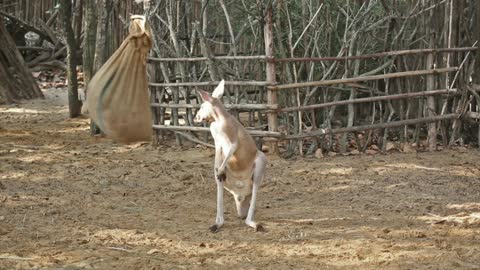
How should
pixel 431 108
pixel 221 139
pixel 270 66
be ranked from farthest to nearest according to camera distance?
pixel 431 108, pixel 270 66, pixel 221 139

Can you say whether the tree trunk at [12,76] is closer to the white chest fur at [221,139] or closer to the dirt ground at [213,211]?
the dirt ground at [213,211]

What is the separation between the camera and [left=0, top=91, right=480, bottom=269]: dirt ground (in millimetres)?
5203

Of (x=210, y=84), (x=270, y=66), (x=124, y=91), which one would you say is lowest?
(x=210, y=84)

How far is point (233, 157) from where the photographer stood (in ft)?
20.4

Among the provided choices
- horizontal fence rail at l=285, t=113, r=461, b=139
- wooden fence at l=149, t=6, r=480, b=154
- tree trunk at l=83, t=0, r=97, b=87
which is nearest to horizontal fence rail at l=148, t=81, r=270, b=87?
wooden fence at l=149, t=6, r=480, b=154

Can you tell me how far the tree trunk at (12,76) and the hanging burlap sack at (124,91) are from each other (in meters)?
8.90

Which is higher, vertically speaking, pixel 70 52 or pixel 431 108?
pixel 70 52

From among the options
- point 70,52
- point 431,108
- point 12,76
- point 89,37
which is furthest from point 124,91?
point 12,76

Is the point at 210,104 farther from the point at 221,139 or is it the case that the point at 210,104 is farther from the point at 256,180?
the point at 256,180

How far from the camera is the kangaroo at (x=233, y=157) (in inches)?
242

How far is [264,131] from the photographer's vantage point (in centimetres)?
879

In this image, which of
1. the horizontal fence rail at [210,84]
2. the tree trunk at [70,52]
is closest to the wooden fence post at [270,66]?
the horizontal fence rail at [210,84]

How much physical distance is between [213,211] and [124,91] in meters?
2.26

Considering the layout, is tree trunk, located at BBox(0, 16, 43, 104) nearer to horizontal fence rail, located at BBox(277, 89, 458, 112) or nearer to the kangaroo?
horizontal fence rail, located at BBox(277, 89, 458, 112)
